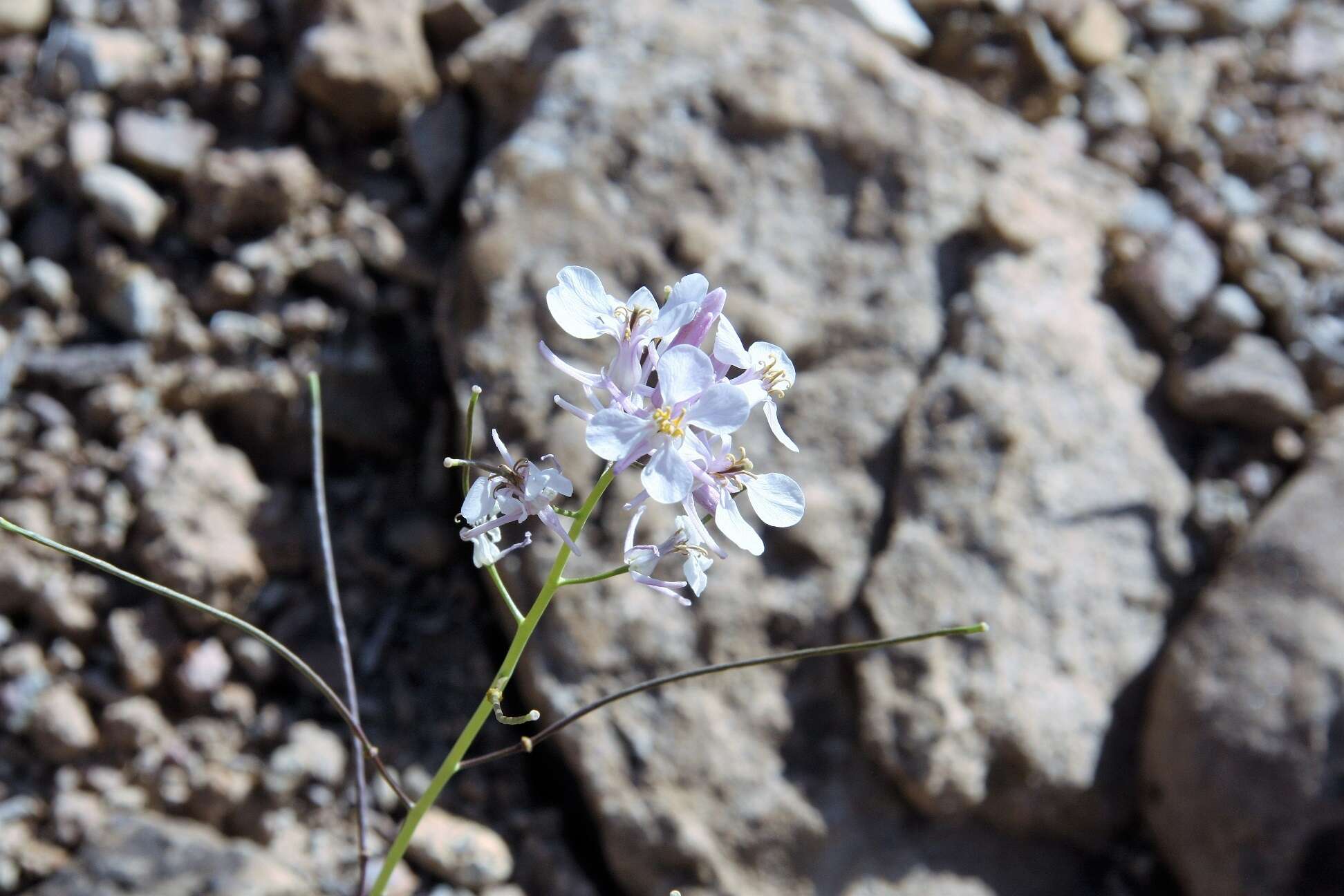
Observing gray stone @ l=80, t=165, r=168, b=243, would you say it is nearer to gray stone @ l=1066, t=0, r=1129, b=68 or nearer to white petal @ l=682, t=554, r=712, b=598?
white petal @ l=682, t=554, r=712, b=598

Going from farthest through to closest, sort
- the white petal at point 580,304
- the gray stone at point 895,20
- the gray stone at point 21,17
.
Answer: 1. the gray stone at point 895,20
2. the gray stone at point 21,17
3. the white petal at point 580,304

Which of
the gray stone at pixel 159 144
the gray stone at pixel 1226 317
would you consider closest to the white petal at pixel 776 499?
the gray stone at pixel 1226 317

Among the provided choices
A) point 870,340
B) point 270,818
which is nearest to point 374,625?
point 270,818

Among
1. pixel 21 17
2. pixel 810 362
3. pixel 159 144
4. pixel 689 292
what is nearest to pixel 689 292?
pixel 689 292

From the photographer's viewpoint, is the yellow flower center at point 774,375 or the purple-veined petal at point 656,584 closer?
the purple-veined petal at point 656,584

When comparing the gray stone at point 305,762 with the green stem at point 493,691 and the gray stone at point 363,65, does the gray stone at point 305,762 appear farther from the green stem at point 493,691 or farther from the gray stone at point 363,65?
the gray stone at point 363,65

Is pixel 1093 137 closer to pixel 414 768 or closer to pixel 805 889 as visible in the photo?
pixel 805 889
